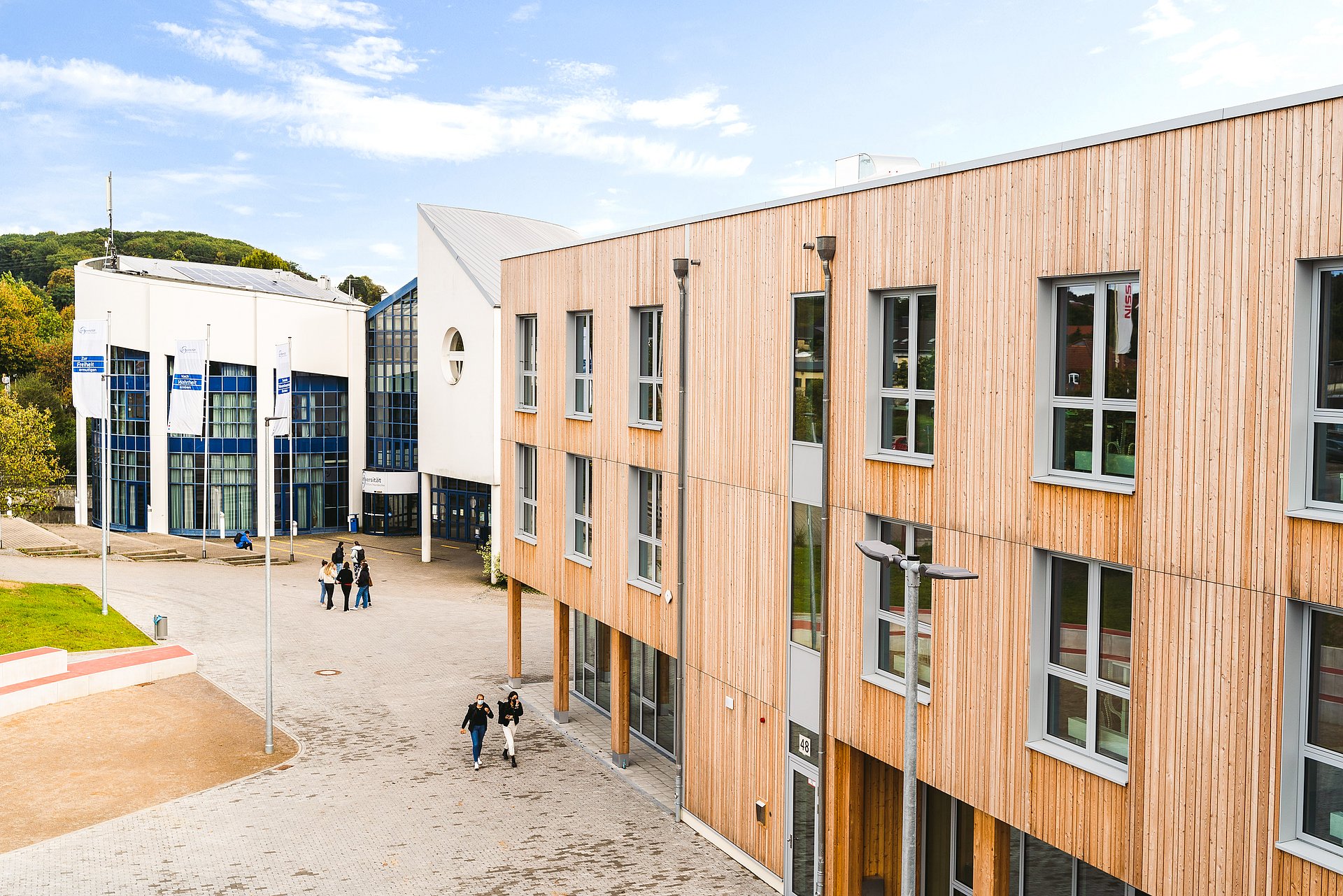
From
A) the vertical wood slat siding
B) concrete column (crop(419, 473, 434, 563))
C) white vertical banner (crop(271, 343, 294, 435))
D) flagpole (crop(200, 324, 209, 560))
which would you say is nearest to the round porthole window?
concrete column (crop(419, 473, 434, 563))

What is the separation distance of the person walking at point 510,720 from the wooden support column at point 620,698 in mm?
1782

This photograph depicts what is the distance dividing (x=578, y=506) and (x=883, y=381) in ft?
31.5

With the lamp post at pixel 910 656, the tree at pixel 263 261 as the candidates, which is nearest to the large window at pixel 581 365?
the lamp post at pixel 910 656

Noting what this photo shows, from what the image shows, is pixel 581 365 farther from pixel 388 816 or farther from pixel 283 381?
pixel 283 381

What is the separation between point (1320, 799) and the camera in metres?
8.09

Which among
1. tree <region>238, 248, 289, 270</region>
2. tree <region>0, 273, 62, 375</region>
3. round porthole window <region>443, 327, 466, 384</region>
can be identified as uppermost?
tree <region>238, 248, 289, 270</region>

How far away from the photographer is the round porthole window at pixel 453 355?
4072cm

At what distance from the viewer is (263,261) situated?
93125mm

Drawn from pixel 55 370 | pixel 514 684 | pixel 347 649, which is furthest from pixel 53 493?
pixel 514 684

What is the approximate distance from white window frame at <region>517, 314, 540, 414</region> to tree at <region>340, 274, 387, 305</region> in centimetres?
7990

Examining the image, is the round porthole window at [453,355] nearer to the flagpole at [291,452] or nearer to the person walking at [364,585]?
the flagpole at [291,452]

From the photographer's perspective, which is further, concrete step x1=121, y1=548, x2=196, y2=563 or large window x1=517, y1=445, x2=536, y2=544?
concrete step x1=121, y1=548, x2=196, y2=563

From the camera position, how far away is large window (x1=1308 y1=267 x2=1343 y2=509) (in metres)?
7.87

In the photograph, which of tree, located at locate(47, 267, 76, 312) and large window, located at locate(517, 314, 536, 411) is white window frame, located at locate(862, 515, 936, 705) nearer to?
large window, located at locate(517, 314, 536, 411)
